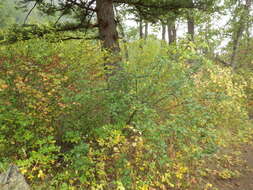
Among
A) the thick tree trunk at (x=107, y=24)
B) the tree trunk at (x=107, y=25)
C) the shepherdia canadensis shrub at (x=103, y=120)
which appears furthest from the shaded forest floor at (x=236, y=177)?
the thick tree trunk at (x=107, y=24)

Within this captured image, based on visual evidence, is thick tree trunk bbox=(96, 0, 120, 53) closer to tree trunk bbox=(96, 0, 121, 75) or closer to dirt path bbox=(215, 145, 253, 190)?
tree trunk bbox=(96, 0, 121, 75)

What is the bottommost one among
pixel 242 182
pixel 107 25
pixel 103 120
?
pixel 242 182

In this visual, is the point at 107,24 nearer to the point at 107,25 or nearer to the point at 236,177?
the point at 107,25

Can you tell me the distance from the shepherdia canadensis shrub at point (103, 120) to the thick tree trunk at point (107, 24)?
1436 millimetres

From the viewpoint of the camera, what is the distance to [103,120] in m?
3.88

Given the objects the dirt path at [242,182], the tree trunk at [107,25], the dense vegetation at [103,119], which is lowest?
the dirt path at [242,182]

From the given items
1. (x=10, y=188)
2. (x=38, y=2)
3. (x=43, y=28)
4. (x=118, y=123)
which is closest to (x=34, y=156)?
(x=10, y=188)

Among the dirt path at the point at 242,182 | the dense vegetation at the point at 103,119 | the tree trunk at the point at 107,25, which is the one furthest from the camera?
the tree trunk at the point at 107,25

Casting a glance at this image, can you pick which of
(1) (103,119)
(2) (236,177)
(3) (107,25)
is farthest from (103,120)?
(2) (236,177)

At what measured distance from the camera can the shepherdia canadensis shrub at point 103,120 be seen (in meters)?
3.10

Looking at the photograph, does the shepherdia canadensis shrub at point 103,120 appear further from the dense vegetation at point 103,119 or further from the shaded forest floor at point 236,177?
the shaded forest floor at point 236,177

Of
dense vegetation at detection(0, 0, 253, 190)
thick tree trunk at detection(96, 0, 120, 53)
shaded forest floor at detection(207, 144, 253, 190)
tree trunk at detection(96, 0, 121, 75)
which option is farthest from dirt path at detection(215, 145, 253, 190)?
thick tree trunk at detection(96, 0, 120, 53)

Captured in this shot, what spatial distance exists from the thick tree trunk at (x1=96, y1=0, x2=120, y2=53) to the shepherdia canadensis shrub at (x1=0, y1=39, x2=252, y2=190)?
1.44 meters

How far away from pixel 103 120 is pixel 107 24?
3063 millimetres
